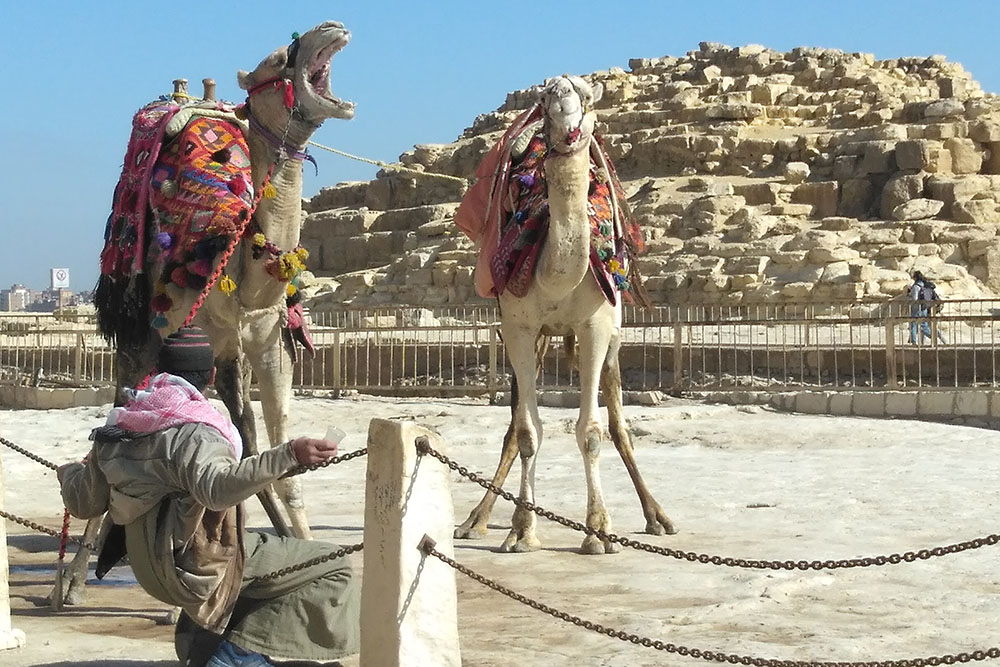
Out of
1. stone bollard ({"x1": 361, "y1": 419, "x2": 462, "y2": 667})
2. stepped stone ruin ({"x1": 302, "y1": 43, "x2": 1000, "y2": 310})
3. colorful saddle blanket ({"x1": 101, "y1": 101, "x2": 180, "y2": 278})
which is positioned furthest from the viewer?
stepped stone ruin ({"x1": 302, "y1": 43, "x2": 1000, "y2": 310})

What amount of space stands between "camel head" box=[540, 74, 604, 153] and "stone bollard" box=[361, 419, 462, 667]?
3.12 m

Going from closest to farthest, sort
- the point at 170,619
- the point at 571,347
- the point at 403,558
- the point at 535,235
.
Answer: the point at 403,558
the point at 170,619
the point at 535,235
the point at 571,347

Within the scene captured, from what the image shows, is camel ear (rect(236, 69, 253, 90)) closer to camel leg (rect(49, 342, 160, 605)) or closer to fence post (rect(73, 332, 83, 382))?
camel leg (rect(49, 342, 160, 605))

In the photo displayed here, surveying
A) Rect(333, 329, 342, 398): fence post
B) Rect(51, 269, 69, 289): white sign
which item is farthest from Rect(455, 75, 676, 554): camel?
Rect(51, 269, 69, 289): white sign

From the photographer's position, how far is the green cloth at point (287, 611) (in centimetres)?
504

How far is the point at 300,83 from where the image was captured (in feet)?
23.8

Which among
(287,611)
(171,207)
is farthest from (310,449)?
(171,207)

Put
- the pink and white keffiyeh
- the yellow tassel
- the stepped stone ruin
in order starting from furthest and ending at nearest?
the stepped stone ruin, the yellow tassel, the pink and white keffiyeh

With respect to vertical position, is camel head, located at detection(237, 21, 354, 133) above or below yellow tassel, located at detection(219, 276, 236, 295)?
above

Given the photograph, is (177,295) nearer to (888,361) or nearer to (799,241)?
(888,361)

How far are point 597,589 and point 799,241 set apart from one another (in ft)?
95.6

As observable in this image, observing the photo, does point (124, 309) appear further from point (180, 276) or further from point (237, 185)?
point (237, 185)

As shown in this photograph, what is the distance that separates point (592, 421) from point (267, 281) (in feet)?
7.06

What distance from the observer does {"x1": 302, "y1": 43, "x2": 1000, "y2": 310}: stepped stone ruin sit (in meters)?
34.2
